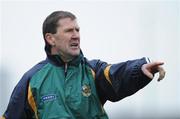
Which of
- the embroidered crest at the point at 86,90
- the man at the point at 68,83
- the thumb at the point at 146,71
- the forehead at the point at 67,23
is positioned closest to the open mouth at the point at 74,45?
the man at the point at 68,83

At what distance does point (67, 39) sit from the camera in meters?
5.06

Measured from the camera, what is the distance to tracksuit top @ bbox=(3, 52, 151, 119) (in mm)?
4879

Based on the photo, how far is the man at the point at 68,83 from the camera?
4887mm

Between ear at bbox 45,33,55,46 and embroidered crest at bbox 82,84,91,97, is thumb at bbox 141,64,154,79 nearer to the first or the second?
embroidered crest at bbox 82,84,91,97

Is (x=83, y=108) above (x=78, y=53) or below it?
below

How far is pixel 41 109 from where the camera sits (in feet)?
16.4

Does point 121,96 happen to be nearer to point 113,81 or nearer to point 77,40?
point 113,81

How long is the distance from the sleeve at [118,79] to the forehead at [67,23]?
0.27 meters

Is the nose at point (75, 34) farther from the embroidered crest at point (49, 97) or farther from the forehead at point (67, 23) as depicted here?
the embroidered crest at point (49, 97)

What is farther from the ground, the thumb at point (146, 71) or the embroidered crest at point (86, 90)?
the thumb at point (146, 71)

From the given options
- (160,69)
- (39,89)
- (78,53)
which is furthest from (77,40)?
(160,69)

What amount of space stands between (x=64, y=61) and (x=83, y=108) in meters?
0.38

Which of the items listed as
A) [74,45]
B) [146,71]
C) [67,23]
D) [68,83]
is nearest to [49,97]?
[68,83]

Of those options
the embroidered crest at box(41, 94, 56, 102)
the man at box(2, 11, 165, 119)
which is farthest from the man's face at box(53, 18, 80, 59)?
the embroidered crest at box(41, 94, 56, 102)
